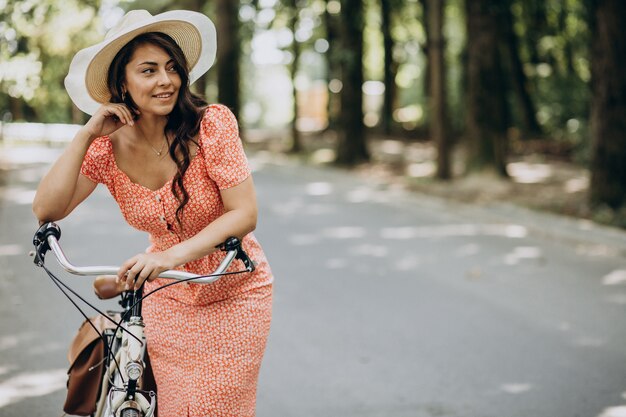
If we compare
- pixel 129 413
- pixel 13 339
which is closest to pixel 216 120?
pixel 129 413

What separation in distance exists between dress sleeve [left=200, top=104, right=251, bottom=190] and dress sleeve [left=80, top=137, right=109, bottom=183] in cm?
38

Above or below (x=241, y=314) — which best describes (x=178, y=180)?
above

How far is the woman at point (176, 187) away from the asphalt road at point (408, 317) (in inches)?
79.7

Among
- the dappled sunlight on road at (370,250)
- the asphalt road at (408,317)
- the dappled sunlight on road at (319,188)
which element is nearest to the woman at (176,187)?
the asphalt road at (408,317)

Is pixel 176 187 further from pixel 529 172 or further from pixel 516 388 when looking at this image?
pixel 529 172

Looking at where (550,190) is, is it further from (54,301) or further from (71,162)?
(71,162)

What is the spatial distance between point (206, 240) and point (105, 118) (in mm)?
578

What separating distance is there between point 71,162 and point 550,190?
1284cm

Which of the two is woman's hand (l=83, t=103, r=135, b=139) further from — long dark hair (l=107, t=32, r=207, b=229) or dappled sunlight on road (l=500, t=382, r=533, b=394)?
dappled sunlight on road (l=500, t=382, r=533, b=394)

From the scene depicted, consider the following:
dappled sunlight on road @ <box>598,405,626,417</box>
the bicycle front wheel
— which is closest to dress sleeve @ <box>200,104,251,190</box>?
the bicycle front wheel

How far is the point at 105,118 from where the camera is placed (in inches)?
110

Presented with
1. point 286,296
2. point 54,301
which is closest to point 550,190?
point 286,296

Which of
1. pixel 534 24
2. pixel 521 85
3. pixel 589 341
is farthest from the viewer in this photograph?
pixel 521 85

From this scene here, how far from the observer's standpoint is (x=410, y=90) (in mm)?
47312
